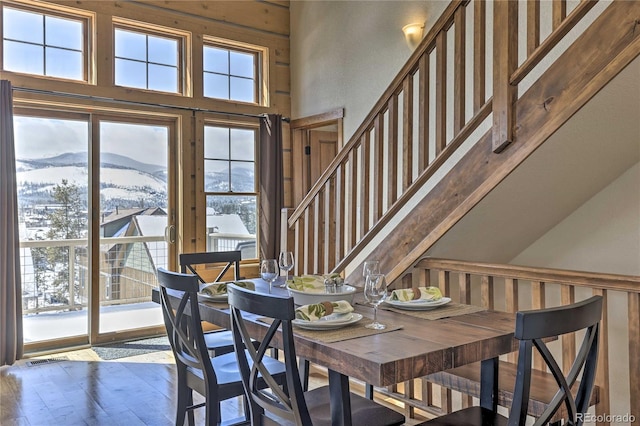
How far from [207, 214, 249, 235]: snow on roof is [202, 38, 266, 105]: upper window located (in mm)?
1287

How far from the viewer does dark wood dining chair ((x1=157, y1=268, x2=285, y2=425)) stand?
2.23 metres

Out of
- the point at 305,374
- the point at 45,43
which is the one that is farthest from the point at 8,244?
the point at 305,374

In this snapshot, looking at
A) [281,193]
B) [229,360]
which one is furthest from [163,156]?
[229,360]

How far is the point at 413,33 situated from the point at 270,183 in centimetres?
218

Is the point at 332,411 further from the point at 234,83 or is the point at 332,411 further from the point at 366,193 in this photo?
the point at 234,83

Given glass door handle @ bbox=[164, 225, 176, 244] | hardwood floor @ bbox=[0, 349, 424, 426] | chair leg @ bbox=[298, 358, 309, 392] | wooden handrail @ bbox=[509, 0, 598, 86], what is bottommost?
hardwood floor @ bbox=[0, 349, 424, 426]

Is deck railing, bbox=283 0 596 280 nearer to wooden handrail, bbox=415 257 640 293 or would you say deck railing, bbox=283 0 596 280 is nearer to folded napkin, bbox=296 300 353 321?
wooden handrail, bbox=415 257 640 293

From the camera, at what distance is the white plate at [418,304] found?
2.13 m

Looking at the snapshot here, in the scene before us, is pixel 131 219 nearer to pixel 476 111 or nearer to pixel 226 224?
pixel 226 224

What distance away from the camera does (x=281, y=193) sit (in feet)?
18.7

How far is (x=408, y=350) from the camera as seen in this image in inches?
62.4

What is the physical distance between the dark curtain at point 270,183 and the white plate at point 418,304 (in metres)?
3.55

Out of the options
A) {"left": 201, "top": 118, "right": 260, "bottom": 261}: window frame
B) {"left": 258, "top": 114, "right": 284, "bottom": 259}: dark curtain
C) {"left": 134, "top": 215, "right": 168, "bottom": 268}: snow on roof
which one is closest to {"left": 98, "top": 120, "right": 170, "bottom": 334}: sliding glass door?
{"left": 134, "top": 215, "right": 168, "bottom": 268}: snow on roof

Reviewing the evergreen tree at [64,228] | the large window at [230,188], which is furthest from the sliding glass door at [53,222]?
the large window at [230,188]
